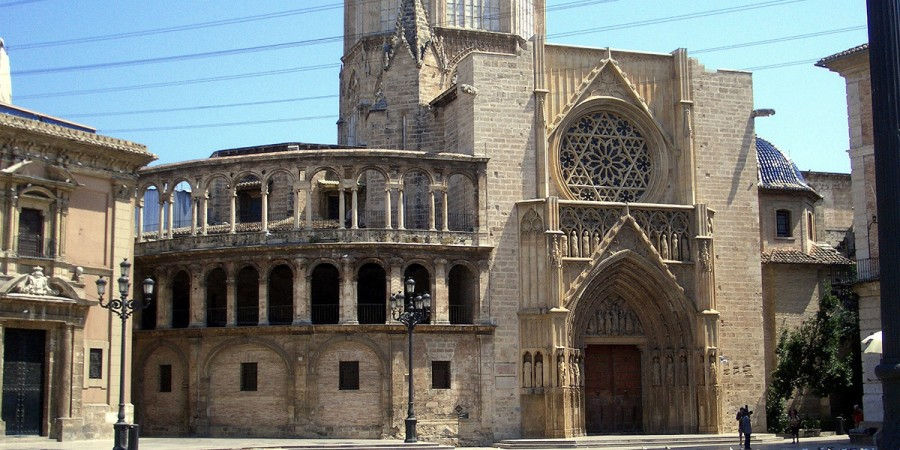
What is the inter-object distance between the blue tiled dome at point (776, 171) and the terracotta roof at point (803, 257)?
8.70 ft

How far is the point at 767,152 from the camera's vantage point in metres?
50.2

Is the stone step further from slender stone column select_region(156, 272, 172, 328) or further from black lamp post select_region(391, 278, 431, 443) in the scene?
slender stone column select_region(156, 272, 172, 328)

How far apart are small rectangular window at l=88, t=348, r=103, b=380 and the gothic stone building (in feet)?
19.7

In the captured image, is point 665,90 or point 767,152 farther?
point 767,152

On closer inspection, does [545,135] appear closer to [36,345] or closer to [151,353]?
[151,353]

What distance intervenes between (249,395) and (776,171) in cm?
2382

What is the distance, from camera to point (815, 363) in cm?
4422

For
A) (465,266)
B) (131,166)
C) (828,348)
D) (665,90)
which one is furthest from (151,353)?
(828,348)

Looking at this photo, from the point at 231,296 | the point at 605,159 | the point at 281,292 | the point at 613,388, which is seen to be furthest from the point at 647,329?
the point at 231,296

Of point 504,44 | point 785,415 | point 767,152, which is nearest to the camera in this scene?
point 785,415

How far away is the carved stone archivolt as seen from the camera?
41.6m

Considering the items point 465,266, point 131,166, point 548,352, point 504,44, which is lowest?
point 548,352

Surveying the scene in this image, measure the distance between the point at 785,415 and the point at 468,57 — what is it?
57.6 feet

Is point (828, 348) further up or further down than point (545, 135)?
further down
